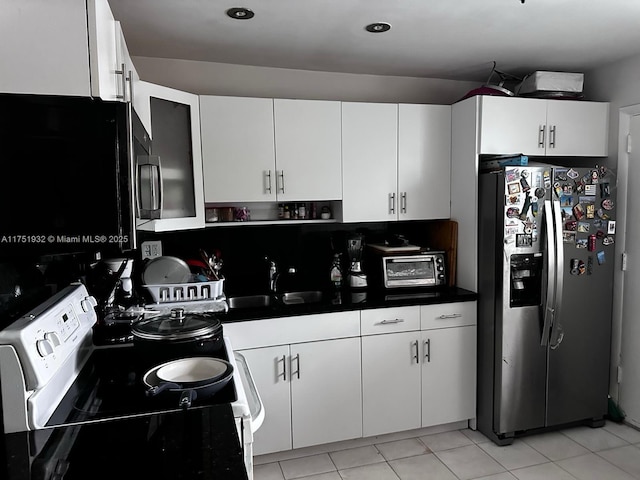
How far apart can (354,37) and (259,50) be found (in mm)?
569

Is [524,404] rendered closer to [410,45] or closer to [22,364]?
[410,45]

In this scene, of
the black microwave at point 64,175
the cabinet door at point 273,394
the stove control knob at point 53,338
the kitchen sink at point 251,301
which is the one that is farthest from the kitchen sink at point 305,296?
the black microwave at point 64,175

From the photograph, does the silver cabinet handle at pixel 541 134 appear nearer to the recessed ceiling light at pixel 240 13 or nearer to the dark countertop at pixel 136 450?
the recessed ceiling light at pixel 240 13

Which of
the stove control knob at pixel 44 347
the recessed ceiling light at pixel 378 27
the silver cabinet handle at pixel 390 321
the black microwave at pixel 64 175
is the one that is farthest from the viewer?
the silver cabinet handle at pixel 390 321

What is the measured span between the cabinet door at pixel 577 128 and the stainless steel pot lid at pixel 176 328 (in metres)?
2.44

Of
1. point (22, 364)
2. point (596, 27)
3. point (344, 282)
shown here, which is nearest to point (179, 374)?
point (22, 364)

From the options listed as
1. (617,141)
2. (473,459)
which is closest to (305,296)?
(473,459)

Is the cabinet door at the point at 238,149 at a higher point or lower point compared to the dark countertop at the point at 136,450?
higher

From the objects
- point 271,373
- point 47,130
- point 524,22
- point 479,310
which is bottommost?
point 271,373

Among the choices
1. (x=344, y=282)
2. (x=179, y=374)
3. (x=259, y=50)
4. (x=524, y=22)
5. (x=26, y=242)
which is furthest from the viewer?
(x=344, y=282)

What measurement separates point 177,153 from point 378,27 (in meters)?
1.24

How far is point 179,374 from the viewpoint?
1.52 meters

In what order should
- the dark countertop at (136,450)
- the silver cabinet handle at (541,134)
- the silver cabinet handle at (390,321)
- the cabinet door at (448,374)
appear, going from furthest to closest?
the silver cabinet handle at (541,134)
the cabinet door at (448,374)
the silver cabinet handle at (390,321)
the dark countertop at (136,450)

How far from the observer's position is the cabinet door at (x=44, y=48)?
1.13 m
